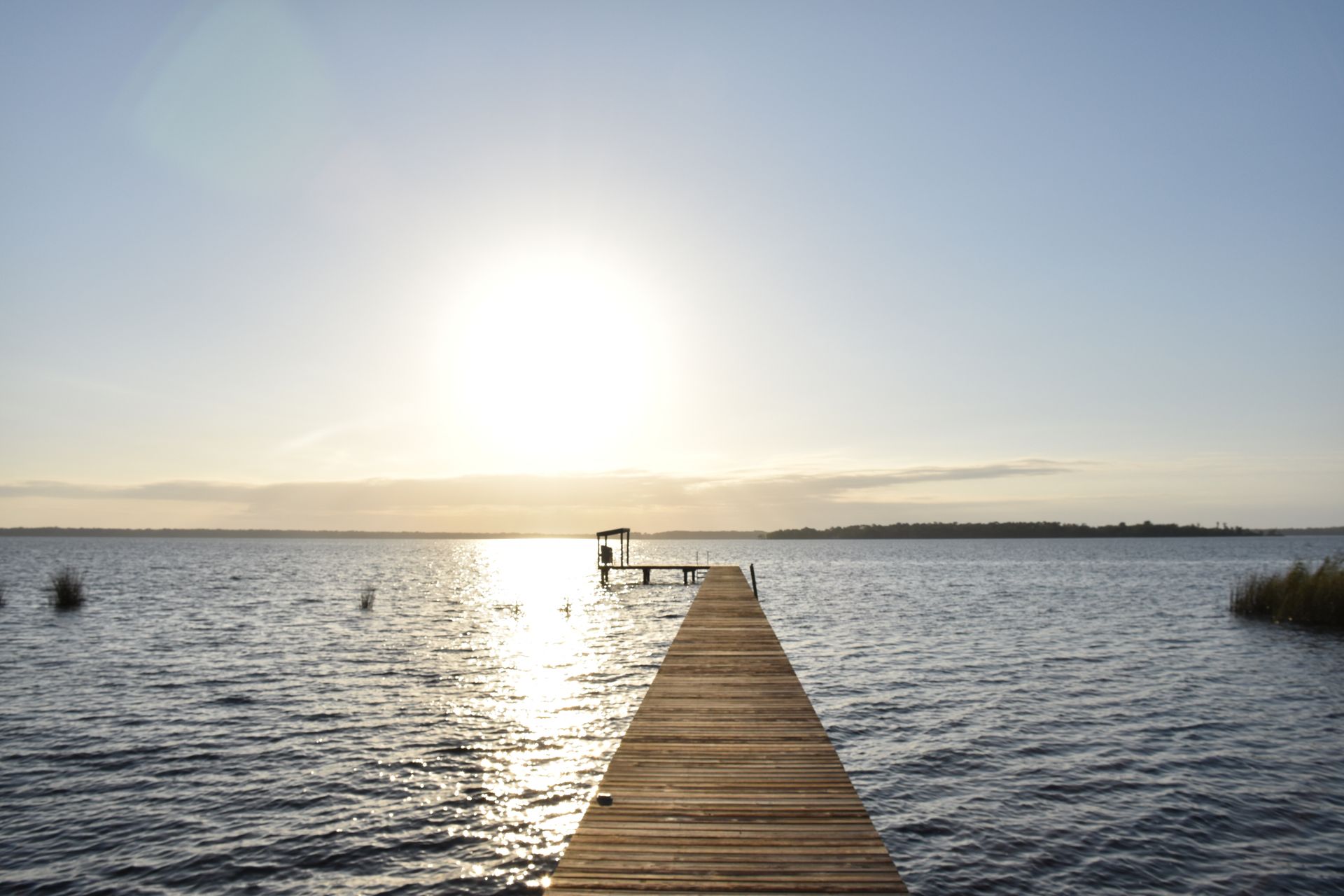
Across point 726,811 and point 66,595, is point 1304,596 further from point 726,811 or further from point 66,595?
point 66,595

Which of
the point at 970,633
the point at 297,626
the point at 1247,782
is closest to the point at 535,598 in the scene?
the point at 297,626

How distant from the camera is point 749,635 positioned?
20.1 m

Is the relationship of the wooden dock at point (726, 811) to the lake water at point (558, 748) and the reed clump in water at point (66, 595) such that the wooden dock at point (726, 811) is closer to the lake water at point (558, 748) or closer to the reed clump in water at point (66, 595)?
the lake water at point (558, 748)

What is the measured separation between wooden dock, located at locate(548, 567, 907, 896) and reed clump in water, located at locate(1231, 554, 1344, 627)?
3162cm

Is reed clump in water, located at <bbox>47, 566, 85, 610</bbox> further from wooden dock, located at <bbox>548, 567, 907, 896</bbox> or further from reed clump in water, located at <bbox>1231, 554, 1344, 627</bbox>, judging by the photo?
reed clump in water, located at <bbox>1231, 554, 1344, 627</bbox>

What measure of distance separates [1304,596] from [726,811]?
3688 centimetres

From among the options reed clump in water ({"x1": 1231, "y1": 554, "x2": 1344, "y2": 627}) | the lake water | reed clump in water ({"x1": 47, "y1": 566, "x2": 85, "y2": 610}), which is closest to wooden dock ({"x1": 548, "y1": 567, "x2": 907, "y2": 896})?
the lake water

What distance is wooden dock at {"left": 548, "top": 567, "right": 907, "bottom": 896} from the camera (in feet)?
20.4

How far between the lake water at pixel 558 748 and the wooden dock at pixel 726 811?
222 centimetres

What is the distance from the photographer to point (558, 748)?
606 inches

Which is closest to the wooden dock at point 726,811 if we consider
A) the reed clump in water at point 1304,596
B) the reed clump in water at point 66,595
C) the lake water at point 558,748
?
the lake water at point 558,748

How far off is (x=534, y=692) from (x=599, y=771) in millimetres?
7641

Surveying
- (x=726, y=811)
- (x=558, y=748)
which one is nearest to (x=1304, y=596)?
(x=558, y=748)

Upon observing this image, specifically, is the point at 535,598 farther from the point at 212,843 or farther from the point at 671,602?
the point at 212,843
